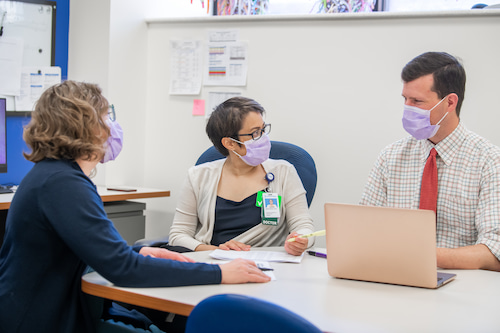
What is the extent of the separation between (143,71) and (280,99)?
3.24 feet

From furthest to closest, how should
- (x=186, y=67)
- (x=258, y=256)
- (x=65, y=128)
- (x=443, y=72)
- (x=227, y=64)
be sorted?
(x=186, y=67), (x=227, y=64), (x=443, y=72), (x=258, y=256), (x=65, y=128)

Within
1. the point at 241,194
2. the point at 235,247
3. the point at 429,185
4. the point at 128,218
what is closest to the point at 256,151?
the point at 241,194

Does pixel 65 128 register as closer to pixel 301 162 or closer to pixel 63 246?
pixel 63 246

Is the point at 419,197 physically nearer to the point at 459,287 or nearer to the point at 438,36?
the point at 459,287

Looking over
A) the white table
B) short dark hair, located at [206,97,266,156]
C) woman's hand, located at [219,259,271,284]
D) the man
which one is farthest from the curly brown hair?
the man

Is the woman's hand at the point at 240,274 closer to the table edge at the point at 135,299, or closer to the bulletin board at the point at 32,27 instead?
the table edge at the point at 135,299

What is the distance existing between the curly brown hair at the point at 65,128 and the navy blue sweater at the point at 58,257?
50 millimetres

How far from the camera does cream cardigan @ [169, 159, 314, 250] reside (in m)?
2.16

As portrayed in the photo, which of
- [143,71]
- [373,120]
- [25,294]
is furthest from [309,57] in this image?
[25,294]

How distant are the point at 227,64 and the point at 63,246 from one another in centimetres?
216

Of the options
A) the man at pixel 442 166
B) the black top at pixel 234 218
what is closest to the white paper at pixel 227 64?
the black top at pixel 234 218

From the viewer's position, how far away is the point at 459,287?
1.45 metres

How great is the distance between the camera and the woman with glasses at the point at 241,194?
216 centimetres

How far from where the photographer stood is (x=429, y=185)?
6.37 ft
